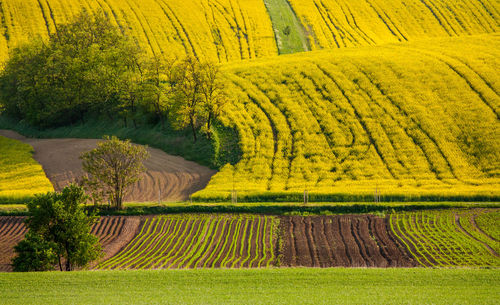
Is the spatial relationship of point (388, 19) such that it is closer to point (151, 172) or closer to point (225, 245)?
point (151, 172)

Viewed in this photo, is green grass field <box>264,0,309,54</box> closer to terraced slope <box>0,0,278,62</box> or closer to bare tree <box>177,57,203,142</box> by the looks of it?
terraced slope <box>0,0,278,62</box>

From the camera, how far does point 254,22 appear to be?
109m

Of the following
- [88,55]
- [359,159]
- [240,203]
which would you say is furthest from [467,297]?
[88,55]

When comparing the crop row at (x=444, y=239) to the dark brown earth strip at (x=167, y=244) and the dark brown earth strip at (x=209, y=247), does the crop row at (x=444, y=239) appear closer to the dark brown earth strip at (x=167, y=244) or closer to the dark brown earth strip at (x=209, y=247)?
the dark brown earth strip at (x=209, y=247)

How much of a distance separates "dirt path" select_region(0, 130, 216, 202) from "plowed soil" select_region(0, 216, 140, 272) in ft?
23.2

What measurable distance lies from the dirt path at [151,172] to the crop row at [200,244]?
27.5ft

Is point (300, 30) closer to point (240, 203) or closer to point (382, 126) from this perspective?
point (382, 126)

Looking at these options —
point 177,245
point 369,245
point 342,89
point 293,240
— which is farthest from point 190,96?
point 369,245

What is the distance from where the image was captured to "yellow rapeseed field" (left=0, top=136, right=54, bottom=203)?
47506 millimetres

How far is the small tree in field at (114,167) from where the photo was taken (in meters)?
43.8

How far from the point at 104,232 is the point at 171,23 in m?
75.1

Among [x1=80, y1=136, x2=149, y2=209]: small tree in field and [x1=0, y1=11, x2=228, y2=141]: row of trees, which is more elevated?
[x1=0, y1=11, x2=228, y2=141]: row of trees

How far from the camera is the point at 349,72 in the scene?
74125 mm

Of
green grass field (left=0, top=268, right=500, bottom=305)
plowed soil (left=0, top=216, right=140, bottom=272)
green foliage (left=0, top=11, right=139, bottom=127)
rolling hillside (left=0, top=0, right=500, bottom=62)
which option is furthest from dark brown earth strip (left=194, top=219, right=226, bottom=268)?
rolling hillside (left=0, top=0, right=500, bottom=62)
